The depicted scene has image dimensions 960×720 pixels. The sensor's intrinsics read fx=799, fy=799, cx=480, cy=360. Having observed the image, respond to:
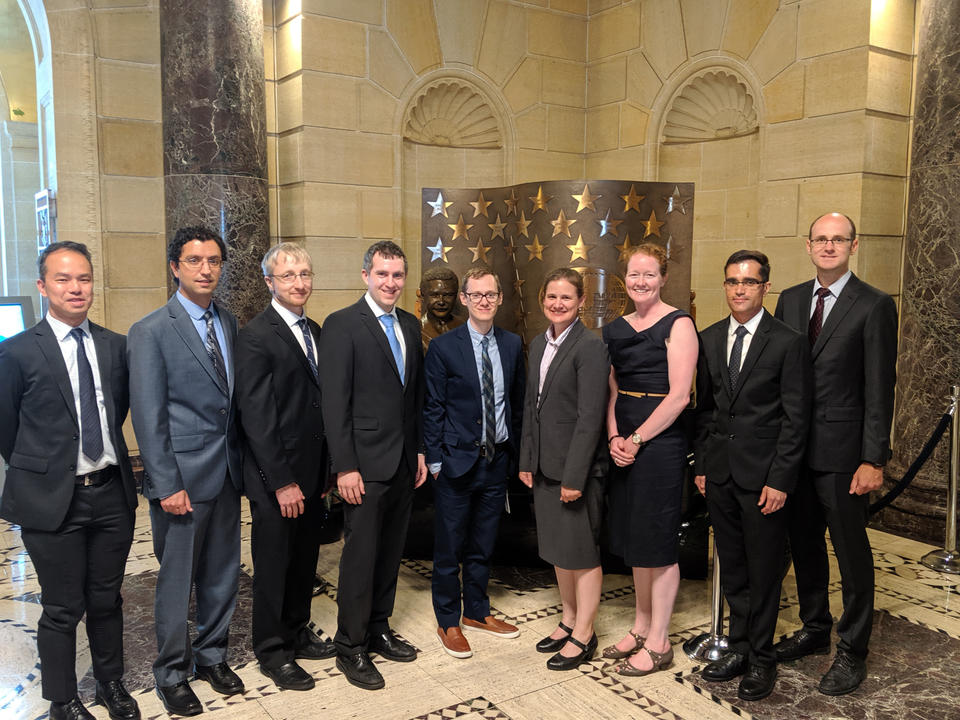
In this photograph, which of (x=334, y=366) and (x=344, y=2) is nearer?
(x=334, y=366)

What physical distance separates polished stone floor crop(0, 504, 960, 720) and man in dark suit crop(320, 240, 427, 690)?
0.29 m

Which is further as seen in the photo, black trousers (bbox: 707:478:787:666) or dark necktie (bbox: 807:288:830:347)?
dark necktie (bbox: 807:288:830:347)

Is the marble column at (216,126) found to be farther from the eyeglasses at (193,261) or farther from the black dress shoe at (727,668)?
the black dress shoe at (727,668)

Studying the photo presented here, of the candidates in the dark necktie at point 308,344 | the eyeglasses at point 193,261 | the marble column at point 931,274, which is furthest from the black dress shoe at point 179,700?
the marble column at point 931,274

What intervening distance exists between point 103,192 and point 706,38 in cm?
516

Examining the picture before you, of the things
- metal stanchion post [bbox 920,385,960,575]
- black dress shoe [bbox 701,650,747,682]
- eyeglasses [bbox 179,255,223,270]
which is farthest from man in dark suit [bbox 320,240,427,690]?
metal stanchion post [bbox 920,385,960,575]

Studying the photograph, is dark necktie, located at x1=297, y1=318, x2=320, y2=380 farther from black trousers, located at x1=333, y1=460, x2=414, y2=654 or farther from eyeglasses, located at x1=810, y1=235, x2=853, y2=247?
eyeglasses, located at x1=810, y1=235, x2=853, y2=247

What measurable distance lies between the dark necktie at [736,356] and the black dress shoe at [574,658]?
132 cm

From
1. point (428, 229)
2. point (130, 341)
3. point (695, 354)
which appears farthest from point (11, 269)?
point (695, 354)

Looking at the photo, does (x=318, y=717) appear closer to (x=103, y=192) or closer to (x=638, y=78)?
(x=103, y=192)

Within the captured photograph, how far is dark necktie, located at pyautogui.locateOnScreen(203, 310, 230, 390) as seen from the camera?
316cm

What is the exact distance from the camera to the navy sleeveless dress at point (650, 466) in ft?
11.0

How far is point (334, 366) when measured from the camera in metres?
3.28

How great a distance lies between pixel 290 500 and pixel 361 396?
508 mm
